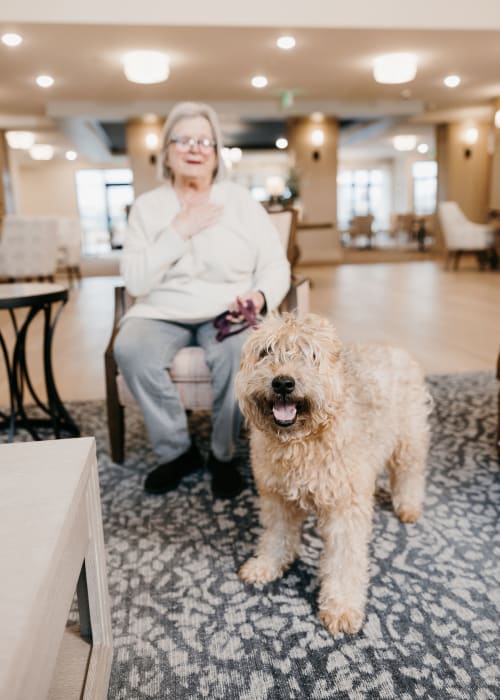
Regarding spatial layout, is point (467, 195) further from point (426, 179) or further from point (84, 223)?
point (84, 223)

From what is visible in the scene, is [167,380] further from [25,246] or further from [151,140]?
[151,140]

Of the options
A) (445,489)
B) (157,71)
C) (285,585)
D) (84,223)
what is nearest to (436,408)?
(445,489)

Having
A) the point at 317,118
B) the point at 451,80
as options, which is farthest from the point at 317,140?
the point at 451,80

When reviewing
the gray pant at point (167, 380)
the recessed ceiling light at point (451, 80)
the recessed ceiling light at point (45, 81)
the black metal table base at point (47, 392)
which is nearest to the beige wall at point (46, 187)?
the recessed ceiling light at point (45, 81)

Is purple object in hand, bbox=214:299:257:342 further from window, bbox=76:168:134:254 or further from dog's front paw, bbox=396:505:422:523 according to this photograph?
window, bbox=76:168:134:254

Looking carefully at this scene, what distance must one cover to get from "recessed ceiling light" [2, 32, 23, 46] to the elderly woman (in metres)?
4.65

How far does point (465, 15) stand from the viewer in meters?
5.82

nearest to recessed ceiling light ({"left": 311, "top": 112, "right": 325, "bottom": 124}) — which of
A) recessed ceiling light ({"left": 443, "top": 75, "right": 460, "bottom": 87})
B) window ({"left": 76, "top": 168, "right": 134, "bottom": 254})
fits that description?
recessed ceiling light ({"left": 443, "top": 75, "right": 460, "bottom": 87})

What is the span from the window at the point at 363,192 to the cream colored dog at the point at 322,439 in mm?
18770

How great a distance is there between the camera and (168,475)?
196 cm

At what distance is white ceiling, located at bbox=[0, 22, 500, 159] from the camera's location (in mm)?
5875

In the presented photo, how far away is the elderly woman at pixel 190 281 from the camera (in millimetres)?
1912

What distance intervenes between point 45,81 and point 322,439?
25.8ft

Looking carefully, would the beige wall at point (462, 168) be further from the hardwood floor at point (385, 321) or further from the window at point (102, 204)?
the window at point (102, 204)
